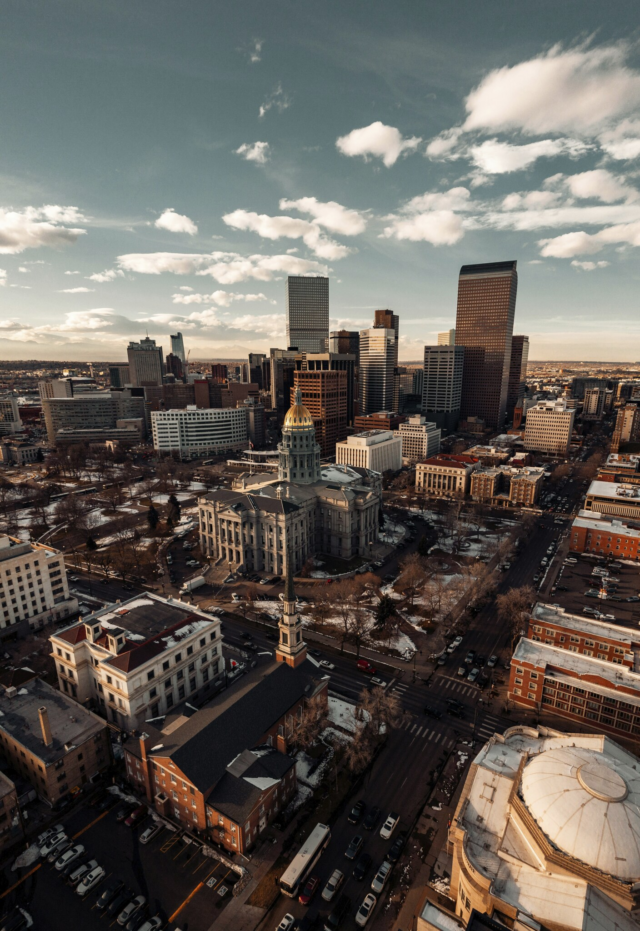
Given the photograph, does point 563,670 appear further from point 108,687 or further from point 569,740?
point 108,687

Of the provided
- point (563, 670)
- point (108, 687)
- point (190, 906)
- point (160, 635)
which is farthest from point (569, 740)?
point (108, 687)

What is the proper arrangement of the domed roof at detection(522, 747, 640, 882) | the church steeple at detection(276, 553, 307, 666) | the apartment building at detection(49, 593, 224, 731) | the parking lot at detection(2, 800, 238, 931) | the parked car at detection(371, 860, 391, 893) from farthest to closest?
the church steeple at detection(276, 553, 307, 666) → the apartment building at detection(49, 593, 224, 731) → the parked car at detection(371, 860, 391, 893) → the parking lot at detection(2, 800, 238, 931) → the domed roof at detection(522, 747, 640, 882)

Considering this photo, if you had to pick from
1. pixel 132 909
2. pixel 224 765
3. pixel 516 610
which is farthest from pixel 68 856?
pixel 516 610

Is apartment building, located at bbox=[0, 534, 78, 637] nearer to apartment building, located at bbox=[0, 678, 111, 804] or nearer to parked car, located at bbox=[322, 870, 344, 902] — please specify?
apartment building, located at bbox=[0, 678, 111, 804]

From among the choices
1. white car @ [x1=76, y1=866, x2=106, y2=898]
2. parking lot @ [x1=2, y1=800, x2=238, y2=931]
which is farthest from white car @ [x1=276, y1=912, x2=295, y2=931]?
white car @ [x1=76, y1=866, x2=106, y2=898]

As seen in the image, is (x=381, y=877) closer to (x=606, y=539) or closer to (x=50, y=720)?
(x=50, y=720)
